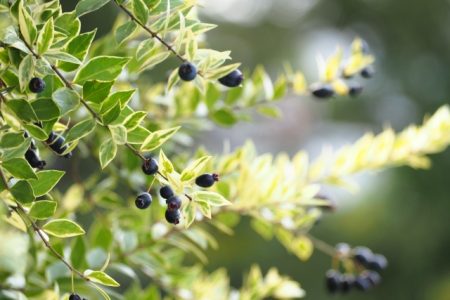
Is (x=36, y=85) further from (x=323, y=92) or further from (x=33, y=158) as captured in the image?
(x=323, y=92)

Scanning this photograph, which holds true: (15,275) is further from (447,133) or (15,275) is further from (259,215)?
(447,133)

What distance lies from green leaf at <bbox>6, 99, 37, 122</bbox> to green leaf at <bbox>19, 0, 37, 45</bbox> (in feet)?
0.11

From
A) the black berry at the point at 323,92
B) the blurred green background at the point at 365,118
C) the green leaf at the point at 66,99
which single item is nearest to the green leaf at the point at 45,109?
the green leaf at the point at 66,99

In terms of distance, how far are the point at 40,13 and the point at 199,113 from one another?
0.26 m

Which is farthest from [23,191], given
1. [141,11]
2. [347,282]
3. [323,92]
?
[347,282]

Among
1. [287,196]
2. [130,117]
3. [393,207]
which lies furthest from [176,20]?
[393,207]

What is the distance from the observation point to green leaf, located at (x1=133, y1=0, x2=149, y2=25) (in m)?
0.41

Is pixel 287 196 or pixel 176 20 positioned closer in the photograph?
pixel 176 20

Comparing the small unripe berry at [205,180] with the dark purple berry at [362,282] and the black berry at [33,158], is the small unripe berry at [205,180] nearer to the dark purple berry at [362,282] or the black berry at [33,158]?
the black berry at [33,158]

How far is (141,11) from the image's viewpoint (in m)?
0.42

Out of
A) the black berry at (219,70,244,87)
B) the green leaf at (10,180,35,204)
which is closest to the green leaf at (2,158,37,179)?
the green leaf at (10,180,35,204)

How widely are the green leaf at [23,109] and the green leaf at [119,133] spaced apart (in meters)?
0.04

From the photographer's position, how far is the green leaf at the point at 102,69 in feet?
1.40

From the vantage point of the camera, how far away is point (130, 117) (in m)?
0.41
